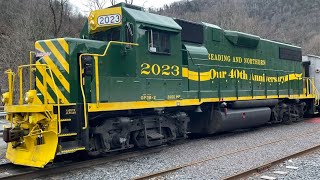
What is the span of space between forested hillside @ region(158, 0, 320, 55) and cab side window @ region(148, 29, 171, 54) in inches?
1662

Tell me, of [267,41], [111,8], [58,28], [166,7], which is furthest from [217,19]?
[111,8]

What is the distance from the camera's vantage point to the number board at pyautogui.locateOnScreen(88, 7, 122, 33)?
7.93 metres

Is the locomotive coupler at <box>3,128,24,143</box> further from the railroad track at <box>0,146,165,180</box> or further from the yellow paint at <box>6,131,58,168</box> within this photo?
the railroad track at <box>0,146,165,180</box>

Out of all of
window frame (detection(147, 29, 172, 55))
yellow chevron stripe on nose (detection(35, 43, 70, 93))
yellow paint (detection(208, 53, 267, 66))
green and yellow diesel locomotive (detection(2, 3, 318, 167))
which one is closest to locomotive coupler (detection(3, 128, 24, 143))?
green and yellow diesel locomotive (detection(2, 3, 318, 167))

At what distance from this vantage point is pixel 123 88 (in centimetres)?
743

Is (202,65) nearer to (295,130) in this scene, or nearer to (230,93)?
(230,93)

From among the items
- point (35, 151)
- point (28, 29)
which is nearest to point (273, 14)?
point (28, 29)

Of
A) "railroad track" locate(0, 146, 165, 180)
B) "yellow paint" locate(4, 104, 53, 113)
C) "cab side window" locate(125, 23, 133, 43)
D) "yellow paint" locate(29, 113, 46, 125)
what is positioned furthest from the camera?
"cab side window" locate(125, 23, 133, 43)

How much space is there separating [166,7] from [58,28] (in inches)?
1321

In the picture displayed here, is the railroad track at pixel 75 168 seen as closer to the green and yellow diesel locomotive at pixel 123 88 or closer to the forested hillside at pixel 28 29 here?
the green and yellow diesel locomotive at pixel 123 88

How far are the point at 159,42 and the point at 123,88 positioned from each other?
5.49 feet

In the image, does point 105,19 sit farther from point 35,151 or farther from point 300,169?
point 300,169

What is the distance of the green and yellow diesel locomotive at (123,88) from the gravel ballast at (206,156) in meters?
0.42

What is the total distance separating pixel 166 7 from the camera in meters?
59.9
